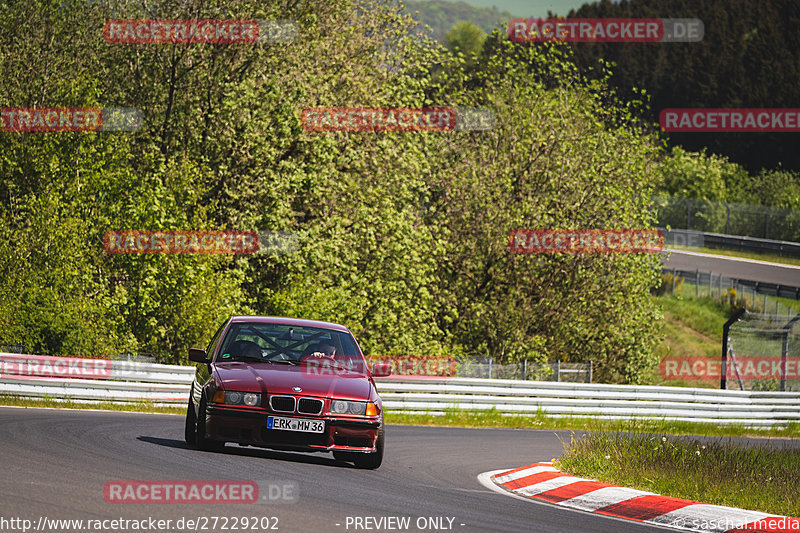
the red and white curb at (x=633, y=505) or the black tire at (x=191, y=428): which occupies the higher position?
the black tire at (x=191, y=428)

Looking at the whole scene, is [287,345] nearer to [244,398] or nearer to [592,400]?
[244,398]

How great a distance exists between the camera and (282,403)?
1027 cm

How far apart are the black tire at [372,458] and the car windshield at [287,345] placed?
1.04 metres

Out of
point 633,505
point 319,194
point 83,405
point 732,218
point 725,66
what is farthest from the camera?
point 725,66

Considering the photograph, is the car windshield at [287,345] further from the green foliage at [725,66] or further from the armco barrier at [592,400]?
the green foliage at [725,66]

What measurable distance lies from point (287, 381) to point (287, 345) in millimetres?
1373

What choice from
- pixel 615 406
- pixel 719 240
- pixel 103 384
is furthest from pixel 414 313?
pixel 719 240

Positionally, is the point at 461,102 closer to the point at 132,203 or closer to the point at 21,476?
the point at 132,203

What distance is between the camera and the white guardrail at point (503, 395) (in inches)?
789

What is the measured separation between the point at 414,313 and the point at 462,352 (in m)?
3.40

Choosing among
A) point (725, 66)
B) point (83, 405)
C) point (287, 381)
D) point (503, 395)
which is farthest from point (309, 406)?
point (725, 66)

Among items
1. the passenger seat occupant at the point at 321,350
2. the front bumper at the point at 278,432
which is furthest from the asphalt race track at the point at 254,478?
the passenger seat occupant at the point at 321,350

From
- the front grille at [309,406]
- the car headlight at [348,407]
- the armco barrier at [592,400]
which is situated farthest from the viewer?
the armco barrier at [592,400]

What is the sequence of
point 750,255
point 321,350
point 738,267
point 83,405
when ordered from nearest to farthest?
1. point 321,350
2. point 83,405
3. point 738,267
4. point 750,255
